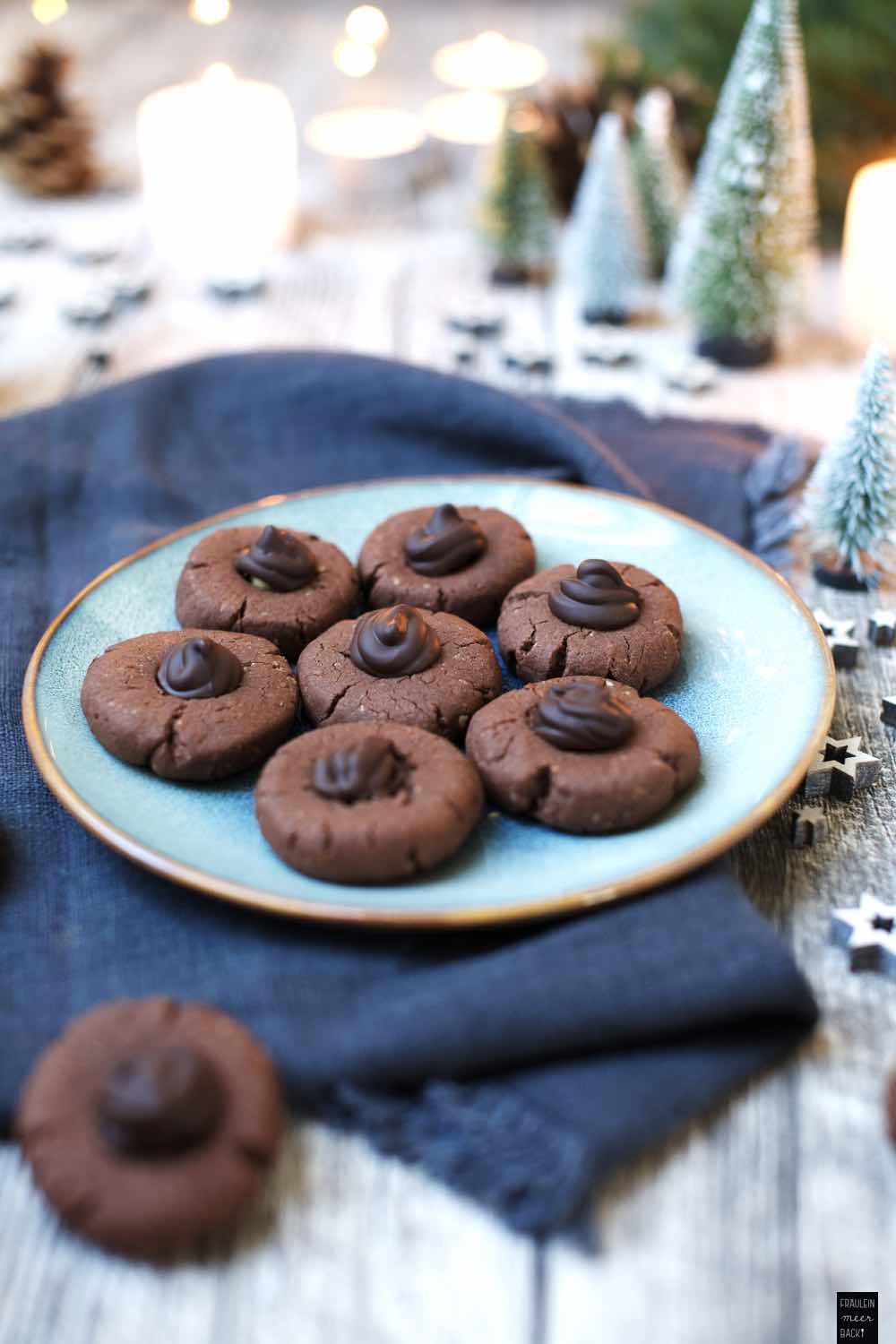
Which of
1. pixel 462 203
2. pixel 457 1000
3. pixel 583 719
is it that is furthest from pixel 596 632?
pixel 462 203

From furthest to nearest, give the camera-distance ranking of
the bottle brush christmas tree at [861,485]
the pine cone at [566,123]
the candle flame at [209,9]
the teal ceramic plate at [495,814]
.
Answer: the pine cone at [566,123]
the candle flame at [209,9]
the bottle brush christmas tree at [861,485]
the teal ceramic plate at [495,814]

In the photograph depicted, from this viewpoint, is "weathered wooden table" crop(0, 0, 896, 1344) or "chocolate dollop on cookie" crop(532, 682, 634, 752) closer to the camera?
"weathered wooden table" crop(0, 0, 896, 1344)

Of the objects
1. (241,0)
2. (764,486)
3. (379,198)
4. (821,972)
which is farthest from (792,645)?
(241,0)

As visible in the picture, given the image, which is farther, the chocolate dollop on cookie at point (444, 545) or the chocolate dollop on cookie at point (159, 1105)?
the chocolate dollop on cookie at point (444, 545)

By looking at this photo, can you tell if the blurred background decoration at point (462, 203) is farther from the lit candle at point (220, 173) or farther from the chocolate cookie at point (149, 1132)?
the chocolate cookie at point (149, 1132)

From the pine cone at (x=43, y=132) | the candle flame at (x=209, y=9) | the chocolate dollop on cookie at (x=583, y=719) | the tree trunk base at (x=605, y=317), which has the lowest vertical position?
the tree trunk base at (x=605, y=317)

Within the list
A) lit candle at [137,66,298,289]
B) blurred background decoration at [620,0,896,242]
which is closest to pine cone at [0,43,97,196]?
lit candle at [137,66,298,289]

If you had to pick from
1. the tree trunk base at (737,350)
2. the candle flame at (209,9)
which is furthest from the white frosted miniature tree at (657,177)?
the candle flame at (209,9)

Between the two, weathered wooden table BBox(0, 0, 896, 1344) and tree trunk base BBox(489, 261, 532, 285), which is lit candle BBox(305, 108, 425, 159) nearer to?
tree trunk base BBox(489, 261, 532, 285)
